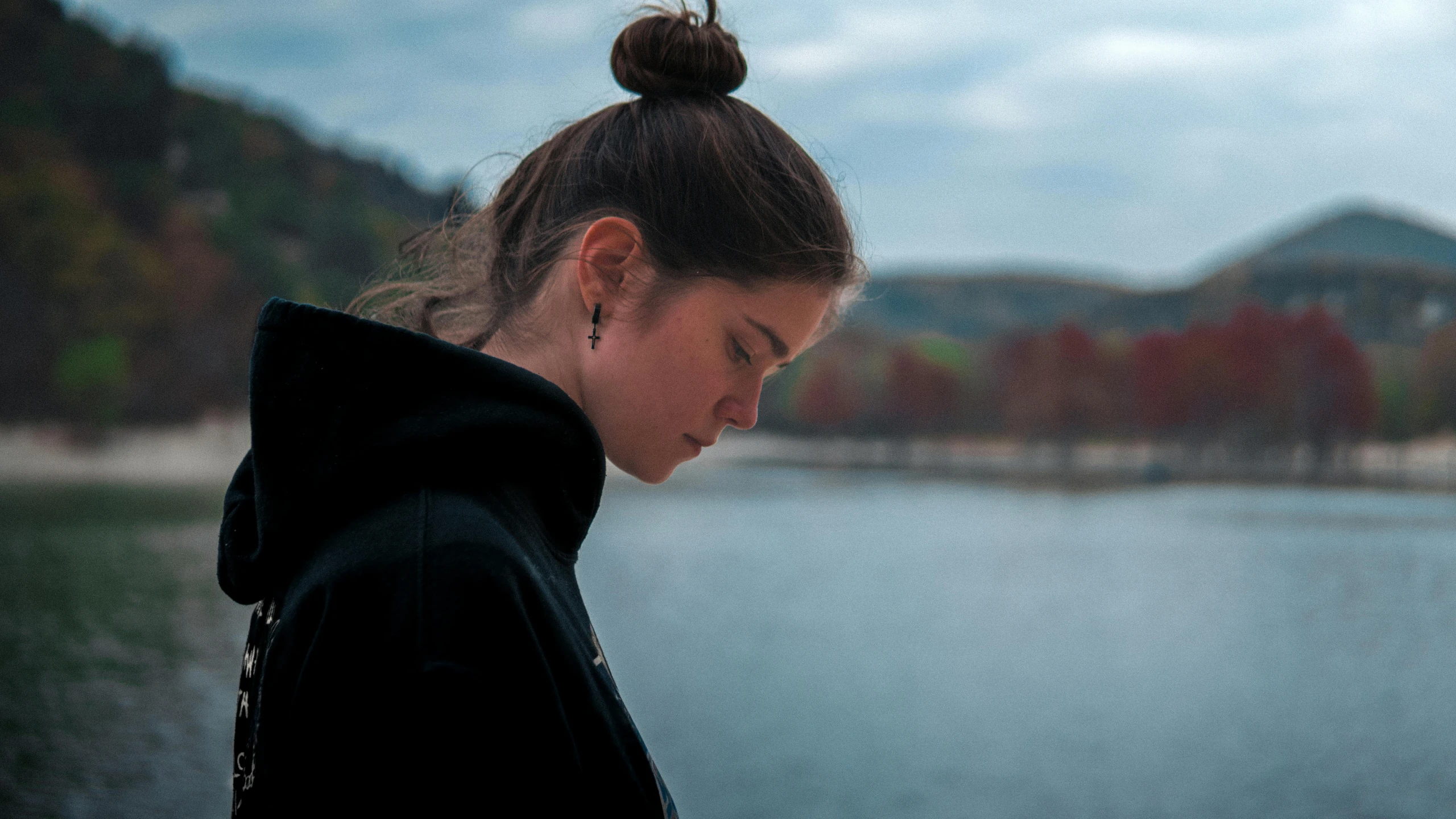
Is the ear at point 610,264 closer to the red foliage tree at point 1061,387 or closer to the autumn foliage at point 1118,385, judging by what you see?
the autumn foliage at point 1118,385

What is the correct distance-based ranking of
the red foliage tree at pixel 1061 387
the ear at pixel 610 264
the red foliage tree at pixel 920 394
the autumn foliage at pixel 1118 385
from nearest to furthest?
the ear at pixel 610 264 < the autumn foliage at pixel 1118 385 < the red foliage tree at pixel 1061 387 < the red foliage tree at pixel 920 394

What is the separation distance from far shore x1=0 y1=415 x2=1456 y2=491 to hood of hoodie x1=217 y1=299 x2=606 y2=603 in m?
22.3

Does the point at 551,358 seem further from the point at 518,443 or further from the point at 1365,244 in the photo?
the point at 1365,244

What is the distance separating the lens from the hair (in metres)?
0.92

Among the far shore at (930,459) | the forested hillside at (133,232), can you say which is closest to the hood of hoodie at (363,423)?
the far shore at (930,459)

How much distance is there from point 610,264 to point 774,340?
16cm

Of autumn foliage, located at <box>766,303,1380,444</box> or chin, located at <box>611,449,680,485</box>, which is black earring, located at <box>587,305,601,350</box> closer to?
chin, located at <box>611,449,680,485</box>

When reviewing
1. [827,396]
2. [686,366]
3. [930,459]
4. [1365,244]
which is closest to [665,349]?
[686,366]

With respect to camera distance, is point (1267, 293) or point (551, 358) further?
point (1267, 293)

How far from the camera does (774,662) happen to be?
41.6ft

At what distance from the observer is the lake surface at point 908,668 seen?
28.7 feet

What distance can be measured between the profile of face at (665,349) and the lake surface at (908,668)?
722 centimetres

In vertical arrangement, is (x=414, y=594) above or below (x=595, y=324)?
below

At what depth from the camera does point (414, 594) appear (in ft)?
2.11
